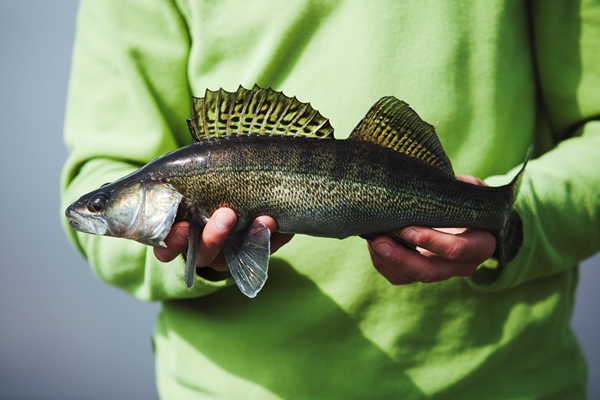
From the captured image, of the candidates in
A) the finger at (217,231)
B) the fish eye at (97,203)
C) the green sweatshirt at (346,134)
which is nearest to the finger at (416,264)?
the green sweatshirt at (346,134)

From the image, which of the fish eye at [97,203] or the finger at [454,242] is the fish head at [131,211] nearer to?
the fish eye at [97,203]

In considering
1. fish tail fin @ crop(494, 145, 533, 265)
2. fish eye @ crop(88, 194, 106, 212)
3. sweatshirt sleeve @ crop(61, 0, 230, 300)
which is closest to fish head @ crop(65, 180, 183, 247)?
fish eye @ crop(88, 194, 106, 212)

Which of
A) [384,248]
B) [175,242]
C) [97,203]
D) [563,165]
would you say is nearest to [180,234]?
[175,242]

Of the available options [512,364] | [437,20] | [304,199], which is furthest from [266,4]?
[512,364]

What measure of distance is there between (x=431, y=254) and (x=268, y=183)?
336mm

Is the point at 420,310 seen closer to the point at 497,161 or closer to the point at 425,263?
the point at 425,263

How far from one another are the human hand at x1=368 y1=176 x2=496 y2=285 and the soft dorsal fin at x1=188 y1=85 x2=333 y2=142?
0.21 metres

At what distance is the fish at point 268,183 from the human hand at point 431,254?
0.03 metres

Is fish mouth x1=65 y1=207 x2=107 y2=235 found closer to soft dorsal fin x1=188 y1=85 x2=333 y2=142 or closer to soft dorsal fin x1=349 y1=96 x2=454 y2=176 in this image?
soft dorsal fin x1=188 y1=85 x2=333 y2=142

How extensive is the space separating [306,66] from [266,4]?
145mm

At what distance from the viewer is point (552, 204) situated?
137 centimetres

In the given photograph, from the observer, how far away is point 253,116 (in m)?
1.08

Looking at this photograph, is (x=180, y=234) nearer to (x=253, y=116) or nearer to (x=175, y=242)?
(x=175, y=242)

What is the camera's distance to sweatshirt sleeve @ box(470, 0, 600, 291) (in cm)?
133
